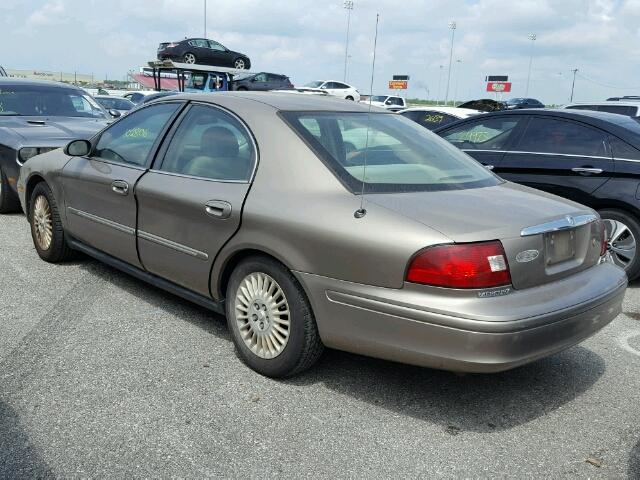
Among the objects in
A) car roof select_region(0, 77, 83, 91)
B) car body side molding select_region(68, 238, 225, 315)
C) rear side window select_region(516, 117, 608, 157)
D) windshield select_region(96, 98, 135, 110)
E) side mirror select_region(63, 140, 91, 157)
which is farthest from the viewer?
windshield select_region(96, 98, 135, 110)

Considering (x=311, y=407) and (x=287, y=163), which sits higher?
(x=287, y=163)

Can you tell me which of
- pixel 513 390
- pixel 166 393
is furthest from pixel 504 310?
pixel 166 393

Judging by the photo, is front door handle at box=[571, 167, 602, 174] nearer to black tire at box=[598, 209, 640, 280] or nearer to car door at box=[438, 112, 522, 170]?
black tire at box=[598, 209, 640, 280]

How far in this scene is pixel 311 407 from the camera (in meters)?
3.17

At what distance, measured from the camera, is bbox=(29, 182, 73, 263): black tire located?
5.20m

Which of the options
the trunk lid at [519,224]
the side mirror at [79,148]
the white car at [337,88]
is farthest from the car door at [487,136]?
the white car at [337,88]

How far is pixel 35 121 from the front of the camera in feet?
25.3

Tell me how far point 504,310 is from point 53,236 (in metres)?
3.92

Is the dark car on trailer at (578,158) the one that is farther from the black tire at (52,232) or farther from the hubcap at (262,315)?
the black tire at (52,232)

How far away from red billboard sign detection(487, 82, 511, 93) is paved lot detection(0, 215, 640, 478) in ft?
214

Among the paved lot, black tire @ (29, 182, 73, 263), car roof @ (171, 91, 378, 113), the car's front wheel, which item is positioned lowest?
the paved lot

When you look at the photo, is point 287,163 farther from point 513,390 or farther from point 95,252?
point 95,252

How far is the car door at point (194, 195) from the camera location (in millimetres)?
3572

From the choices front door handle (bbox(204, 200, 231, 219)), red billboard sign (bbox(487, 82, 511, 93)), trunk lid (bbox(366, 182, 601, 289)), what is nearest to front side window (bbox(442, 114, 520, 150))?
trunk lid (bbox(366, 182, 601, 289))
